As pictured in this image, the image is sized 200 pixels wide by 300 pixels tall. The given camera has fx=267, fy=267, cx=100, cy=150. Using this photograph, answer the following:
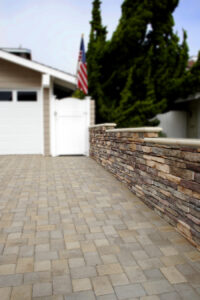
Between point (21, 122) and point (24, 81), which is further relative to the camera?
point (21, 122)

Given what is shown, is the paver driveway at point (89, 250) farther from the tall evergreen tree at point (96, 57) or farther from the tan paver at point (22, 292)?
the tall evergreen tree at point (96, 57)

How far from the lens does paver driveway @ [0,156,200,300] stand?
209cm

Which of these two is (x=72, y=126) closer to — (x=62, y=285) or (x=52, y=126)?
(x=52, y=126)

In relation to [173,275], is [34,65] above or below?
above

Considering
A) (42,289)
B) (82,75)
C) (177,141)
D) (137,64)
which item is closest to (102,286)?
(42,289)

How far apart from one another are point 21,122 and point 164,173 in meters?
7.78

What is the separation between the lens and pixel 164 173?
11.5 feet

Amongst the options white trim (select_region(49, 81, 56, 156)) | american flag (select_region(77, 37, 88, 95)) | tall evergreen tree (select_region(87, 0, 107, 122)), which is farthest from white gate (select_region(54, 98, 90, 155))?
tall evergreen tree (select_region(87, 0, 107, 122))

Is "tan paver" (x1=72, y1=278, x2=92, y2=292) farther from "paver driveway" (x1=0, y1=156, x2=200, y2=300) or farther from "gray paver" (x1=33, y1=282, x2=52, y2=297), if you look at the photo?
"gray paver" (x1=33, y1=282, x2=52, y2=297)

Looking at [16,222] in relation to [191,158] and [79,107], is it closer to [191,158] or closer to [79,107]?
[191,158]

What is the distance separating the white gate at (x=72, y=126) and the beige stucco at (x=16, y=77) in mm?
1405

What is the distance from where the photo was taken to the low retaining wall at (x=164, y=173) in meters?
2.79

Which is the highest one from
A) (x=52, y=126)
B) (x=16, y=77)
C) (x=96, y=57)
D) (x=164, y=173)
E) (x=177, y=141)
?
(x=96, y=57)

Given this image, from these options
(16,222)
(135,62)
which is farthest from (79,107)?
(16,222)
